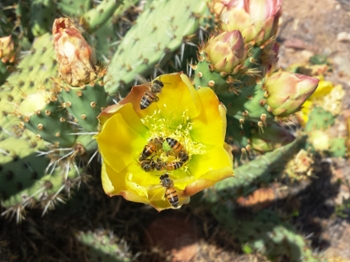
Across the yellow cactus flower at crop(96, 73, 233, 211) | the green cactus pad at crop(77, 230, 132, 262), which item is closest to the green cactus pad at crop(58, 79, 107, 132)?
the yellow cactus flower at crop(96, 73, 233, 211)

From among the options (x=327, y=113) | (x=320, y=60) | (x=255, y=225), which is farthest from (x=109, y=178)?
(x=320, y=60)

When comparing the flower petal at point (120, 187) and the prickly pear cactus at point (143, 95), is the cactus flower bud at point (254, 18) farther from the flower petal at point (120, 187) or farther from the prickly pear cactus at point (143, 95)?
the flower petal at point (120, 187)

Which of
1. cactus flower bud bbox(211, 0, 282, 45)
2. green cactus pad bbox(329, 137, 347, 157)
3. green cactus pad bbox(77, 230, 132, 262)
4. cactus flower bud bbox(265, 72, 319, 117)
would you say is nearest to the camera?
cactus flower bud bbox(265, 72, 319, 117)

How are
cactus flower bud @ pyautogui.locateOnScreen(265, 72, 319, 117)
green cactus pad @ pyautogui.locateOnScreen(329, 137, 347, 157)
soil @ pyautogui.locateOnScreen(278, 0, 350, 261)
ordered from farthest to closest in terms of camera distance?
soil @ pyautogui.locateOnScreen(278, 0, 350, 261) < green cactus pad @ pyautogui.locateOnScreen(329, 137, 347, 157) < cactus flower bud @ pyautogui.locateOnScreen(265, 72, 319, 117)

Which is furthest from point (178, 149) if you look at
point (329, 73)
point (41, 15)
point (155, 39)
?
point (329, 73)

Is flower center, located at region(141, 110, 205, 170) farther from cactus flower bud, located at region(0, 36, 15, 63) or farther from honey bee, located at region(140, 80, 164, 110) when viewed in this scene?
cactus flower bud, located at region(0, 36, 15, 63)

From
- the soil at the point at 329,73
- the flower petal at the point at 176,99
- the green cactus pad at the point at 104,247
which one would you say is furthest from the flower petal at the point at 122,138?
the soil at the point at 329,73
